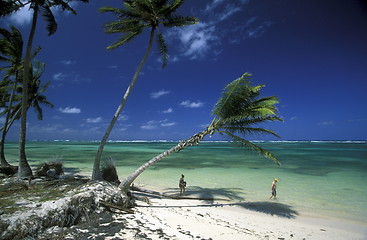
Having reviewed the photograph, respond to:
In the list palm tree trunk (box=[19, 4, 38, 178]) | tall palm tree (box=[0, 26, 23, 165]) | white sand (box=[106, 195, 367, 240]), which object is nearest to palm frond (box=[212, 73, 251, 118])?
white sand (box=[106, 195, 367, 240])

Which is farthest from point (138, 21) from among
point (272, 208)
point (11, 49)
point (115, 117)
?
point (272, 208)

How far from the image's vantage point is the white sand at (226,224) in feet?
17.2

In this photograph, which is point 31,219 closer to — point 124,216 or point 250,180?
point 124,216

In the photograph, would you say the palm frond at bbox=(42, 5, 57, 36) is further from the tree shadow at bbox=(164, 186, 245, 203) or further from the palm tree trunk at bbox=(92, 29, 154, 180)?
the tree shadow at bbox=(164, 186, 245, 203)

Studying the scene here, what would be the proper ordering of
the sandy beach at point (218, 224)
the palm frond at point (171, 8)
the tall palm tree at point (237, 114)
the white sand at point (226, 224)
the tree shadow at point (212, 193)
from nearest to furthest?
1. the sandy beach at point (218, 224)
2. the white sand at point (226, 224)
3. the tall palm tree at point (237, 114)
4. the palm frond at point (171, 8)
5. the tree shadow at point (212, 193)

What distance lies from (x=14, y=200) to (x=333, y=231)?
9.88 meters

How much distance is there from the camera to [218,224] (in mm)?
6461

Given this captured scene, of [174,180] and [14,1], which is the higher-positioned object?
[14,1]

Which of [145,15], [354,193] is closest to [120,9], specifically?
[145,15]

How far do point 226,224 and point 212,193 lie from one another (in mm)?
4780

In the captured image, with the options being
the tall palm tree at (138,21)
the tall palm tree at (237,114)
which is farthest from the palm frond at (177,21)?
the tall palm tree at (237,114)

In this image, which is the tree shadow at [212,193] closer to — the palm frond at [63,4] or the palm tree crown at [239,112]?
the palm tree crown at [239,112]

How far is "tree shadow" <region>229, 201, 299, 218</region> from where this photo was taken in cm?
831

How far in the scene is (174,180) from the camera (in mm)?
14859
